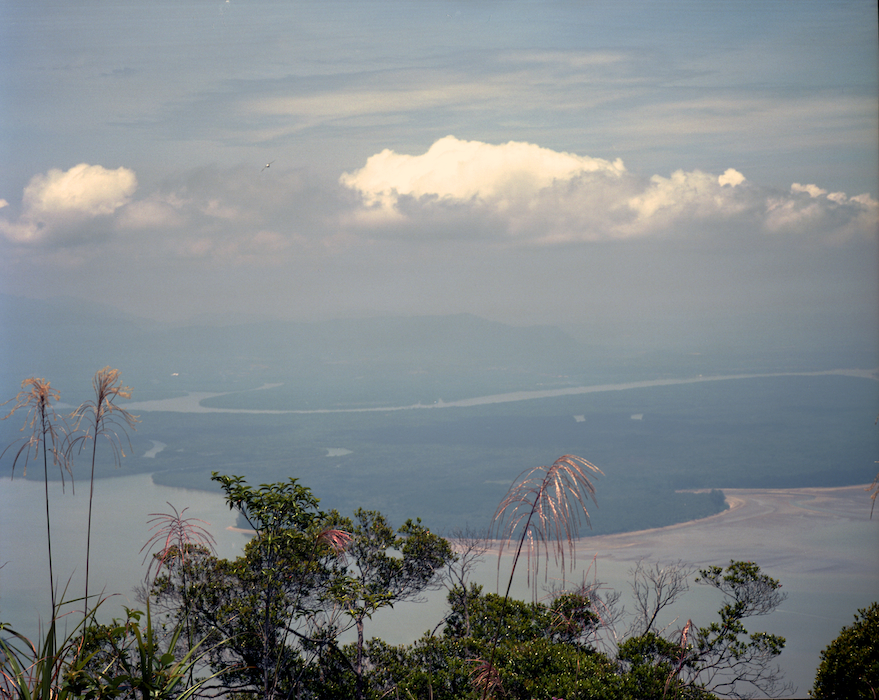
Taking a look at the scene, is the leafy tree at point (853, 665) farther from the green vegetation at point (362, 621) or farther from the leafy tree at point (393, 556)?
the leafy tree at point (393, 556)

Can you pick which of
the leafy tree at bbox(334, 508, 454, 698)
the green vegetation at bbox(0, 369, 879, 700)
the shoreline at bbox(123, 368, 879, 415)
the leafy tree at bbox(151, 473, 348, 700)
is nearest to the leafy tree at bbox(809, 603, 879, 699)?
the green vegetation at bbox(0, 369, 879, 700)

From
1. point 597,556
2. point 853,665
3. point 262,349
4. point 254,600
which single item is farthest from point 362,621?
point 262,349

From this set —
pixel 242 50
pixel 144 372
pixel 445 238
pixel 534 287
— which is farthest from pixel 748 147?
pixel 144 372

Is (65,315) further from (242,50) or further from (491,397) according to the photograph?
(491,397)

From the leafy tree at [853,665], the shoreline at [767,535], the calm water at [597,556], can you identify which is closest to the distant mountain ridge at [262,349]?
the calm water at [597,556]

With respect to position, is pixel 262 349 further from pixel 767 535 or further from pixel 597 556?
pixel 767 535

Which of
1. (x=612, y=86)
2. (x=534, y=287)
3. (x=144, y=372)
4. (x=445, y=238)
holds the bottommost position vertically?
(x=144, y=372)
